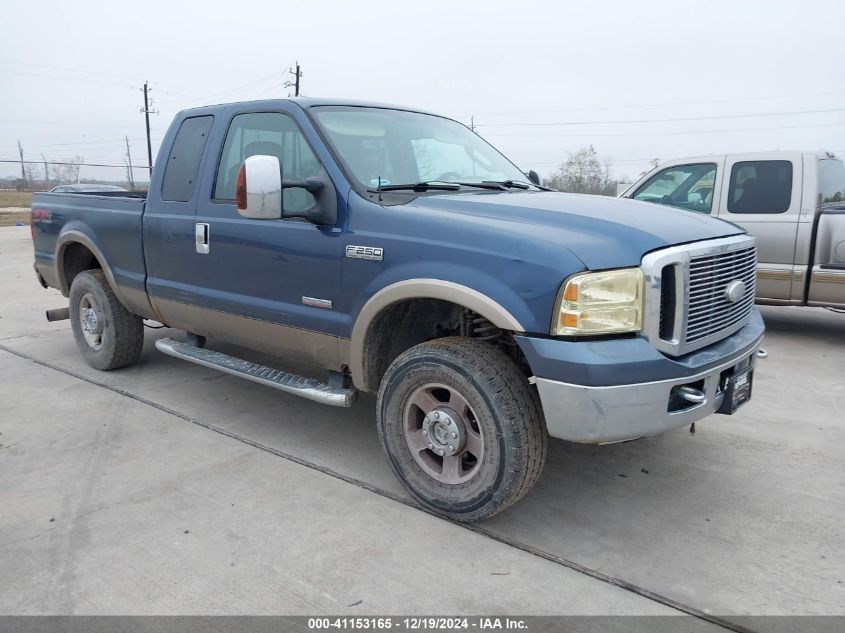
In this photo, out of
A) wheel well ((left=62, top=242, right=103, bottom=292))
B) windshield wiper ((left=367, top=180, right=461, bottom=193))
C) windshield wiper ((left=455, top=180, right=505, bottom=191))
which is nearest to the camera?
windshield wiper ((left=367, top=180, right=461, bottom=193))

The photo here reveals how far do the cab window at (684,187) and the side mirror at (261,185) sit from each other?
474 cm

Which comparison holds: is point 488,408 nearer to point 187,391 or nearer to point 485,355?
point 485,355

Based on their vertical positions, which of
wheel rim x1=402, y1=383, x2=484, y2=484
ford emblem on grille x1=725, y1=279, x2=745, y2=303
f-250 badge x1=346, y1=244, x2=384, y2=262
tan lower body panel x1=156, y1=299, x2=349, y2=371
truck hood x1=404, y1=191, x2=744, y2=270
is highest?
truck hood x1=404, y1=191, x2=744, y2=270

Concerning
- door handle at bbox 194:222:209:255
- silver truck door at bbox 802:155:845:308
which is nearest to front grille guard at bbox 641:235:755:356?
door handle at bbox 194:222:209:255

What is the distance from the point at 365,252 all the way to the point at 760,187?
5169 millimetres

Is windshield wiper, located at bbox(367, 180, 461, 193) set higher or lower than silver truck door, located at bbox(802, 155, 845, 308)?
higher

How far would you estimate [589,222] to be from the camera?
2842 millimetres

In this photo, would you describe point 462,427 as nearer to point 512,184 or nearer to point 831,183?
point 512,184

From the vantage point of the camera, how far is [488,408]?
2811 mm

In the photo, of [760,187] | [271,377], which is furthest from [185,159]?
[760,187]

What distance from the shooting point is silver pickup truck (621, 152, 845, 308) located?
6285 mm

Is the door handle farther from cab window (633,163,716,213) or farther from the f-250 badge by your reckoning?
cab window (633,163,716,213)

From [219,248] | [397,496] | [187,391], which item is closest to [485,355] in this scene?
[397,496]

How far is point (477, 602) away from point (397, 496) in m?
0.91
